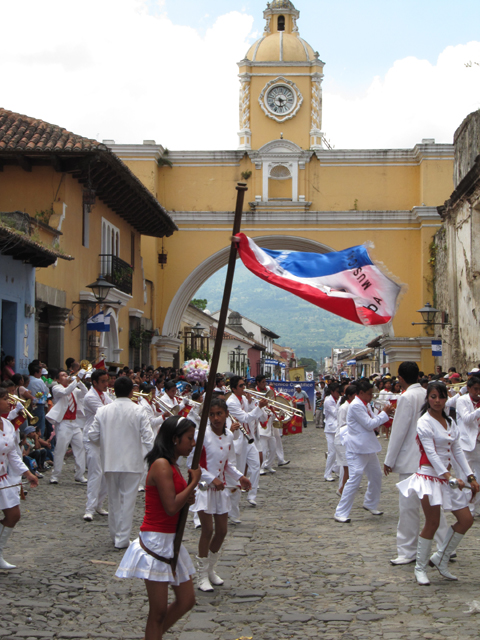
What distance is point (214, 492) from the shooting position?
6664 mm

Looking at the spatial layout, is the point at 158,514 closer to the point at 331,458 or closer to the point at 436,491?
the point at 436,491

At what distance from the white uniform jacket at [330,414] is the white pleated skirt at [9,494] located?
7.58 metres

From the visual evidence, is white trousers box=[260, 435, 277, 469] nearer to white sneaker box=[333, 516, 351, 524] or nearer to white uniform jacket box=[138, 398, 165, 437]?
white uniform jacket box=[138, 398, 165, 437]

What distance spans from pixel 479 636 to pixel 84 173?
51.9 ft

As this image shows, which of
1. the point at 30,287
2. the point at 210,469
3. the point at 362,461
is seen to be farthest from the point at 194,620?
the point at 30,287

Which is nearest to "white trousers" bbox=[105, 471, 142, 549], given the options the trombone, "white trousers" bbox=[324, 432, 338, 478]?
the trombone

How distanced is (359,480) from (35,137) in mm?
11990

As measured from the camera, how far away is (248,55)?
35.0m

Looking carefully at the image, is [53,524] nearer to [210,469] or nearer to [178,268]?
[210,469]

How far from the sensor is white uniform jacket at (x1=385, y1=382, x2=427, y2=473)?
7.51 metres

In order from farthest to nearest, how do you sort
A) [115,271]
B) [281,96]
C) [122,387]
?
[281,96] < [115,271] < [122,387]

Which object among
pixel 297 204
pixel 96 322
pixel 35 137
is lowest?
pixel 96 322

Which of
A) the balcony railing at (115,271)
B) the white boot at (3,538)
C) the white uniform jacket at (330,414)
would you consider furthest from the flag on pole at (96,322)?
the white boot at (3,538)

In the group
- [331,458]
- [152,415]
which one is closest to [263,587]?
[152,415]
